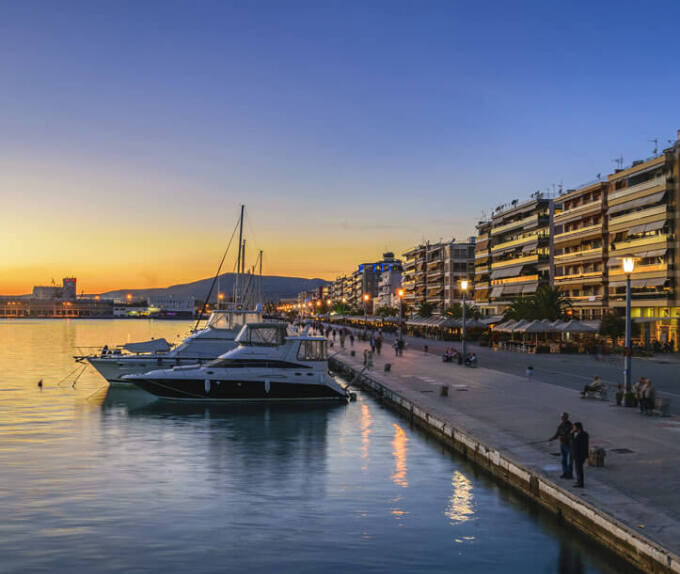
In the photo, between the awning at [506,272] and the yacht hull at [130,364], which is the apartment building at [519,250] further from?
the yacht hull at [130,364]

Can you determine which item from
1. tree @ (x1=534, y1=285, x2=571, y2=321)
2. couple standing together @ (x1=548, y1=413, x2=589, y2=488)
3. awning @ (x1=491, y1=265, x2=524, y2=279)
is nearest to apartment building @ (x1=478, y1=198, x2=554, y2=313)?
awning @ (x1=491, y1=265, x2=524, y2=279)

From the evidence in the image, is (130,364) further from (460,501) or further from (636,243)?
(636,243)

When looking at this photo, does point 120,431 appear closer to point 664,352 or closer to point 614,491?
point 614,491

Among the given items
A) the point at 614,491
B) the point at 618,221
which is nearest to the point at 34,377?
the point at 614,491

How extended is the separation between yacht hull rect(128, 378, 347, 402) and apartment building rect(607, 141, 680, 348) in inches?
1796

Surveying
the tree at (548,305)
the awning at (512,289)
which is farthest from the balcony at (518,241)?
the tree at (548,305)

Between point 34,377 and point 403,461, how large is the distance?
146 ft

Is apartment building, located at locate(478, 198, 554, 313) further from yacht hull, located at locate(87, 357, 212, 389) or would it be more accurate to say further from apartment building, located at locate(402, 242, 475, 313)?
yacht hull, located at locate(87, 357, 212, 389)

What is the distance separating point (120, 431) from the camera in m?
33.1

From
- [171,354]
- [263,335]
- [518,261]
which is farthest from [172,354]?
[518,261]

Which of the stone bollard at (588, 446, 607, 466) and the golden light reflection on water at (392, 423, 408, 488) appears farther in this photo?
the golden light reflection on water at (392, 423, 408, 488)

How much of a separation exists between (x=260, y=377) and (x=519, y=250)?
288 feet

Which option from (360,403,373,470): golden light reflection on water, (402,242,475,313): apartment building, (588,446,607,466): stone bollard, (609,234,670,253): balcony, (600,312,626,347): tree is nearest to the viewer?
(588,446,607,466): stone bollard

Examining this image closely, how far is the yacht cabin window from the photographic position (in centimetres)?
3988
